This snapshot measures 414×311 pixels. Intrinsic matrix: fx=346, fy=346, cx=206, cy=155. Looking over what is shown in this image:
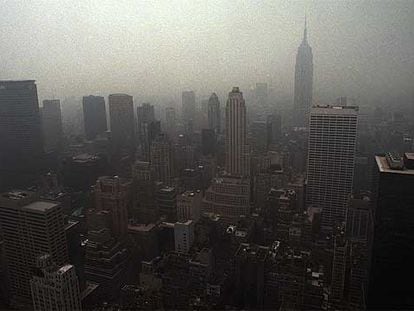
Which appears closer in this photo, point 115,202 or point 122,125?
point 115,202

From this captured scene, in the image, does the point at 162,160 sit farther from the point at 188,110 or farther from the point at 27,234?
the point at 27,234

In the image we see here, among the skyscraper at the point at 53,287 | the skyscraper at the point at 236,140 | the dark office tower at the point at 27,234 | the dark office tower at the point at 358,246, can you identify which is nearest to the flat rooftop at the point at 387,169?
the dark office tower at the point at 358,246

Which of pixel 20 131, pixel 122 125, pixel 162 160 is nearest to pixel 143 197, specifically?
pixel 162 160

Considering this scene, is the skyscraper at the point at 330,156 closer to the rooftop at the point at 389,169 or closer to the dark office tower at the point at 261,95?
the dark office tower at the point at 261,95

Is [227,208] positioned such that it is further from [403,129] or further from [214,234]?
[403,129]

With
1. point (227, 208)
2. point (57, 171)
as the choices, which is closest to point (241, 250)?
point (227, 208)

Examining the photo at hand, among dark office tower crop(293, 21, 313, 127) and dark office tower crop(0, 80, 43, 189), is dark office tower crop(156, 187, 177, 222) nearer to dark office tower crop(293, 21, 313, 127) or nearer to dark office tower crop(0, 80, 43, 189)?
dark office tower crop(0, 80, 43, 189)
